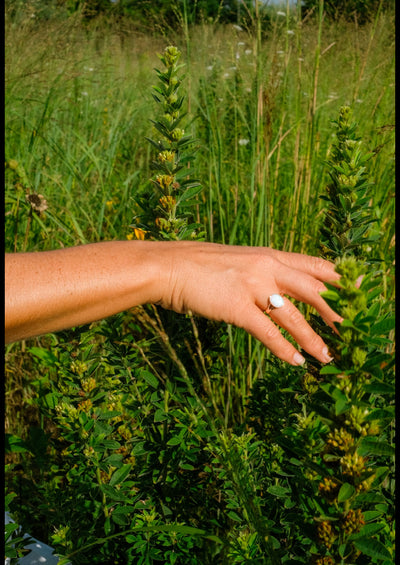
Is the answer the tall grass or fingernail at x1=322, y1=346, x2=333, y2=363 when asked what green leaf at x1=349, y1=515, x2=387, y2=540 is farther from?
the tall grass

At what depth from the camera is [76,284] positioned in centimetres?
94

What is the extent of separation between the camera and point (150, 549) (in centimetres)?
114

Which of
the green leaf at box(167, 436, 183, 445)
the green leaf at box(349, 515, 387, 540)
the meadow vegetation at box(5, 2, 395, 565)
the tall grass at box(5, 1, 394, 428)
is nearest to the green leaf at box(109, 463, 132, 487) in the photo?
the meadow vegetation at box(5, 2, 395, 565)

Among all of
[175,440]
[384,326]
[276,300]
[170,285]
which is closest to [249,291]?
[276,300]

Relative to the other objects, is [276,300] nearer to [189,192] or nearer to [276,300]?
[276,300]

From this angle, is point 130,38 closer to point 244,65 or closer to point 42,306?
point 244,65

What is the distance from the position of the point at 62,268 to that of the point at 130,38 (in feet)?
19.0

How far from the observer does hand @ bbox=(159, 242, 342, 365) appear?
1012mm

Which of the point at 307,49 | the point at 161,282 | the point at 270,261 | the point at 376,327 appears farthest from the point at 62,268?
the point at 307,49

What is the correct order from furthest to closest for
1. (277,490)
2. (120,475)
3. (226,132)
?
(226,132) → (120,475) → (277,490)

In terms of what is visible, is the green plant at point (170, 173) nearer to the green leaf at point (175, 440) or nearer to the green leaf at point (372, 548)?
the green leaf at point (175, 440)

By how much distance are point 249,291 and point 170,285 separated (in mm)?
161

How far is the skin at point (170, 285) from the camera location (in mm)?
929

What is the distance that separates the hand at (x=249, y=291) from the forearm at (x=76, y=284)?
0.17 feet
